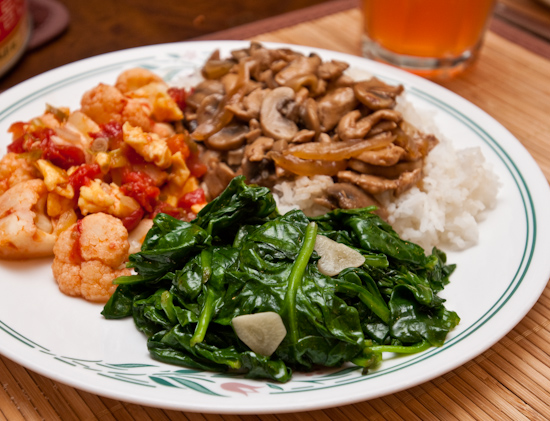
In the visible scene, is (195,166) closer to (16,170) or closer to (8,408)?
(16,170)

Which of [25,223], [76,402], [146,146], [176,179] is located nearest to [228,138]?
[176,179]

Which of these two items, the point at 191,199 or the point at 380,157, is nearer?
the point at 380,157

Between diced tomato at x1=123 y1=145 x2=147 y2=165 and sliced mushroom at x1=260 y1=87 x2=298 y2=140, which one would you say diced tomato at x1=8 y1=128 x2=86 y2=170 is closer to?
diced tomato at x1=123 y1=145 x2=147 y2=165

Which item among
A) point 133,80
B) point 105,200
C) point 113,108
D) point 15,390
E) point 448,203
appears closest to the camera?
point 15,390

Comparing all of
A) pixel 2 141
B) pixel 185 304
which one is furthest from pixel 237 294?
pixel 2 141

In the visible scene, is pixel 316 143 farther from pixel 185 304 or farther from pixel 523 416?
pixel 523 416

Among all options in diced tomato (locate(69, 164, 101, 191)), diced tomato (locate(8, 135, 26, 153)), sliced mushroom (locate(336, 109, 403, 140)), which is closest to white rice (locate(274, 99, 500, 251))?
sliced mushroom (locate(336, 109, 403, 140))
